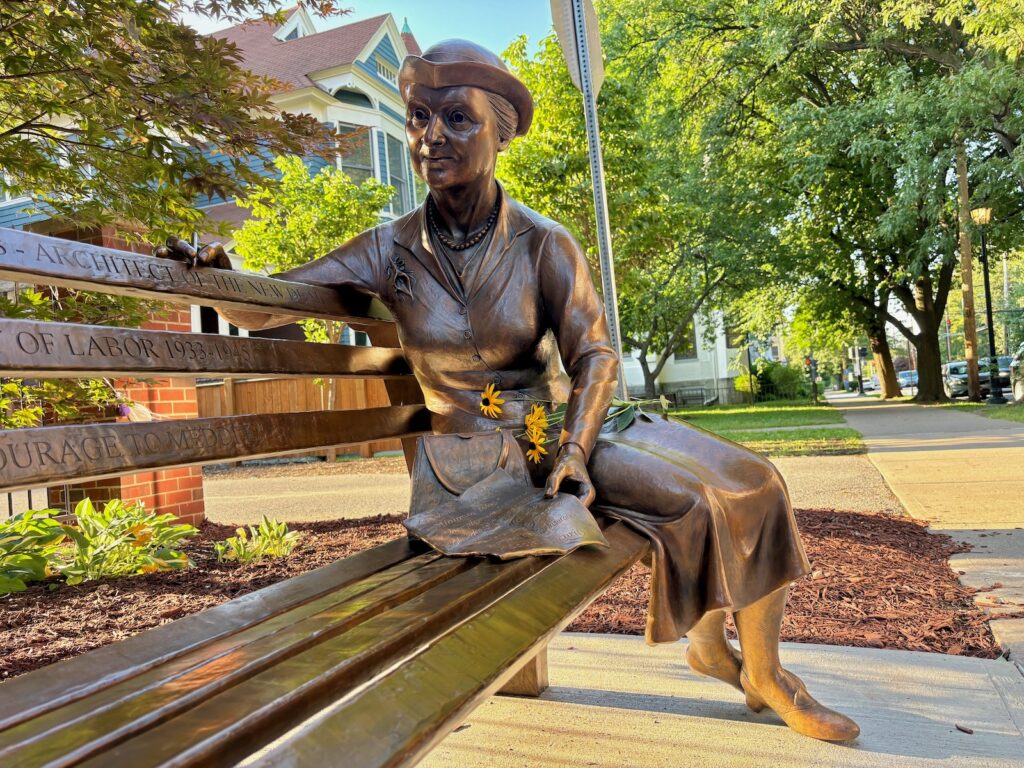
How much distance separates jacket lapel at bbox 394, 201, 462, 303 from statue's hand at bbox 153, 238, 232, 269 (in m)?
0.51

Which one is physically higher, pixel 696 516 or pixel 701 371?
pixel 701 371

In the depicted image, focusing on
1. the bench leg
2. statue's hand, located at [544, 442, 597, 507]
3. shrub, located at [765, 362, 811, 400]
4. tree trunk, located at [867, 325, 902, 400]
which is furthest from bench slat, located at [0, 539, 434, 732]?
shrub, located at [765, 362, 811, 400]

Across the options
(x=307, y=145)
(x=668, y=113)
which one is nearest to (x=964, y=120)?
(x=668, y=113)

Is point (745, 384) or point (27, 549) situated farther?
point (745, 384)

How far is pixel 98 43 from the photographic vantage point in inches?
127

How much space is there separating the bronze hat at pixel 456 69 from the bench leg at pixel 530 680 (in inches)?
72.8

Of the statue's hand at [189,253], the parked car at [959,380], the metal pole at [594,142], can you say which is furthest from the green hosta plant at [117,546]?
the parked car at [959,380]

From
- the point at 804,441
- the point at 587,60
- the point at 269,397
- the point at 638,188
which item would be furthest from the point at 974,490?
the point at 269,397

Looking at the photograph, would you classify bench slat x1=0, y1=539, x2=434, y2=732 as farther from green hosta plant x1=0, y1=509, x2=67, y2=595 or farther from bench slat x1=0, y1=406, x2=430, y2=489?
green hosta plant x1=0, y1=509, x2=67, y2=595

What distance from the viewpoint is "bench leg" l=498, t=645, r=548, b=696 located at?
2760 mm

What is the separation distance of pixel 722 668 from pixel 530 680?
668mm

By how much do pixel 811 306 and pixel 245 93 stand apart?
21.6 metres

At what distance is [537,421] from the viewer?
208cm

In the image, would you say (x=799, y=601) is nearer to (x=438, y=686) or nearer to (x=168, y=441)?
(x=168, y=441)
